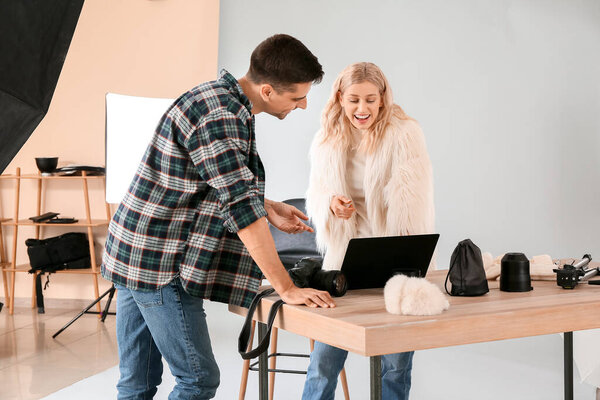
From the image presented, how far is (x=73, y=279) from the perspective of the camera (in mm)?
5656

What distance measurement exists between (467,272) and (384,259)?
0.20 metres

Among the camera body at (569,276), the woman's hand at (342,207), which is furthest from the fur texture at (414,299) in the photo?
the woman's hand at (342,207)

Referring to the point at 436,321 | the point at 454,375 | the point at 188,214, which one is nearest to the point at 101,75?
the point at 454,375

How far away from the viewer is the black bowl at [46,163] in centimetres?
535

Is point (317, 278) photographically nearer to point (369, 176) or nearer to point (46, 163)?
point (369, 176)

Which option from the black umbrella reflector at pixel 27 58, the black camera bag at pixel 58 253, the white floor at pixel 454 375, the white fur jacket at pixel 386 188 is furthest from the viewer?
the black camera bag at pixel 58 253

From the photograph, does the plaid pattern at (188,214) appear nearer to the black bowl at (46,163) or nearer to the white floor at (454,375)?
the white floor at (454,375)

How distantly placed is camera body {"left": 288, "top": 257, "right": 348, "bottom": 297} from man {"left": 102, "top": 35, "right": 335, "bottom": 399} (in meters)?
0.08

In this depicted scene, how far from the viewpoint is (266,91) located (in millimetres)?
1617

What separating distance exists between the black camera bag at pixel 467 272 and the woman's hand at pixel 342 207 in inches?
21.7

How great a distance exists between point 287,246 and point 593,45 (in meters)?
2.52

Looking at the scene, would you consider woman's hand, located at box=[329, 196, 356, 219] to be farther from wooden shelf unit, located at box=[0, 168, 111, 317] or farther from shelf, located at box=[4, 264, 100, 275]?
shelf, located at box=[4, 264, 100, 275]

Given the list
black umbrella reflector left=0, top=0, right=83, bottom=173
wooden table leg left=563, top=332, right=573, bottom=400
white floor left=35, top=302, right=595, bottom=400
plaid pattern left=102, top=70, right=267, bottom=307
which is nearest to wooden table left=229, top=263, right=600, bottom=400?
plaid pattern left=102, top=70, right=267, bottom=307

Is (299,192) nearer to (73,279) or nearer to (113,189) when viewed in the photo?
(113,189)
